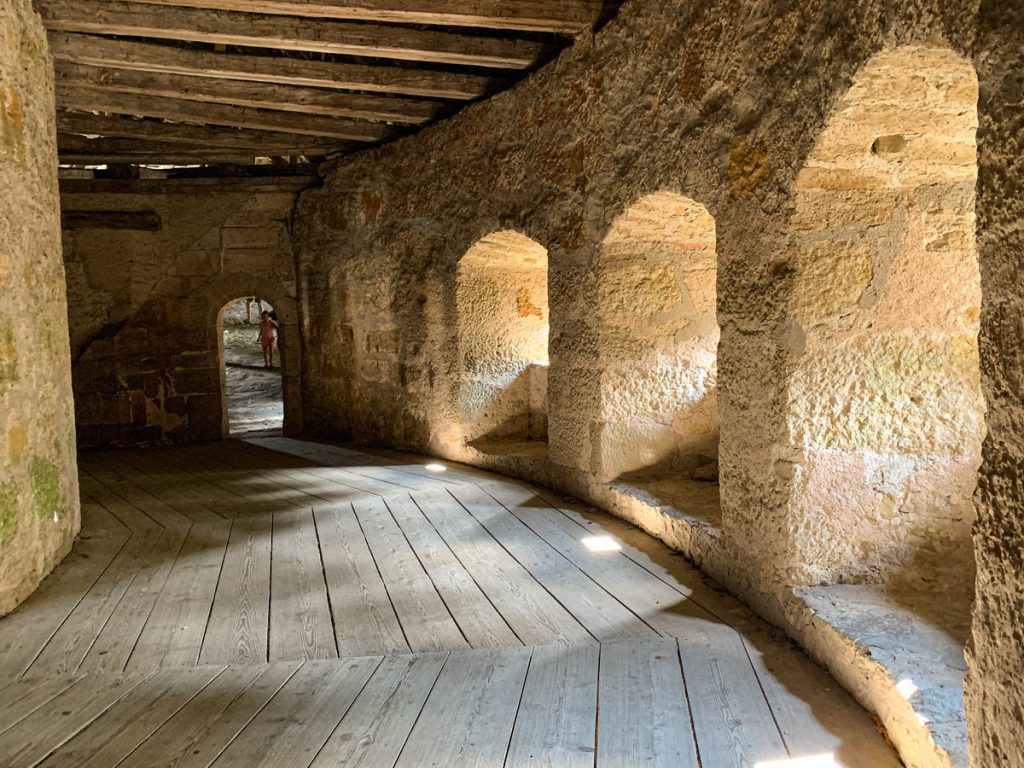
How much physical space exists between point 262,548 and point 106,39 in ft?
7.63

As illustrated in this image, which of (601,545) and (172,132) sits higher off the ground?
(172,132)

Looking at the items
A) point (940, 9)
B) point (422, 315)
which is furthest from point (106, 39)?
point (940, 9)

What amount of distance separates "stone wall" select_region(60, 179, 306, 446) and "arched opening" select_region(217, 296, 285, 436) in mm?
1673

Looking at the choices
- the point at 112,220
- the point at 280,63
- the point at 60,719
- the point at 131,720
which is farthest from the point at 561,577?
the point at 112,220

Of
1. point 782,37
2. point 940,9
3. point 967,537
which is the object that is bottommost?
point 967,537

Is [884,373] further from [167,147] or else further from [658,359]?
[167,147]

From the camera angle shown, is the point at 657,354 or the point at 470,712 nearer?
the point at 470,712

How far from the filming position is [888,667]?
1.62 meters

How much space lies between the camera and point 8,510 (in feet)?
7.91

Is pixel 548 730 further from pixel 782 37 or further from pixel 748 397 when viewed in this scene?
pixel 782 37

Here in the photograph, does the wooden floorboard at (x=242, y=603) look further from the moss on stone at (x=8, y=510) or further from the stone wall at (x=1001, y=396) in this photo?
the stone wall at (x=1001, y=396)

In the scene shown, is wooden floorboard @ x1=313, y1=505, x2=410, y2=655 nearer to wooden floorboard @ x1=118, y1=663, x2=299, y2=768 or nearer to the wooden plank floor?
the wooden plank floor

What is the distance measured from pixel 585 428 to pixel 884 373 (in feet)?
5.08

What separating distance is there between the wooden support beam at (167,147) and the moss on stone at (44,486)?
2.79 m
